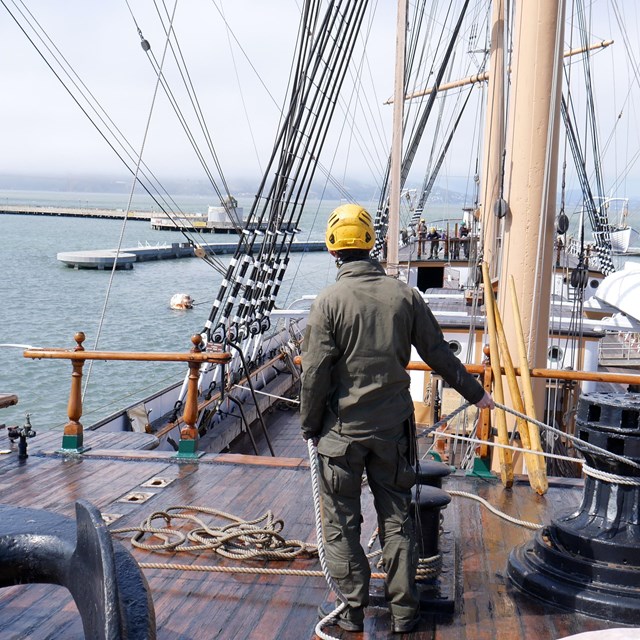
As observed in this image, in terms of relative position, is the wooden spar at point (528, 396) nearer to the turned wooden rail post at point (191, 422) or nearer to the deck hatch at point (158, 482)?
the turned wooden rail post at point (191, 422)

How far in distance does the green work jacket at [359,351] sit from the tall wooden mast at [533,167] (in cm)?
427

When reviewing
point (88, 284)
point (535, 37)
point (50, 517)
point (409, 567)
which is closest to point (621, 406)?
point (409, 567)

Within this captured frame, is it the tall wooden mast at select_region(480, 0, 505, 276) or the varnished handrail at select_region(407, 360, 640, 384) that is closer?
the varnished handrail at select_region(407, 360, 640, 384)

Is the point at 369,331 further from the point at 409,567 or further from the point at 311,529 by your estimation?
the point at 311,529

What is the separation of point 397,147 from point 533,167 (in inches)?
139

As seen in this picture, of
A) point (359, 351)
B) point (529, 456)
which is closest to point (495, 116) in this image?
point (529, 456)

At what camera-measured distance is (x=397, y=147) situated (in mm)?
11078

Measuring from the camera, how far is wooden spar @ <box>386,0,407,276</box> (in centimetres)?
1092

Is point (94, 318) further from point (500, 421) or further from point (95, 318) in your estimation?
point (500, 421)

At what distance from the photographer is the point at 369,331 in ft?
12.3

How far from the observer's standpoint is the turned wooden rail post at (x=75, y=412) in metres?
7.35

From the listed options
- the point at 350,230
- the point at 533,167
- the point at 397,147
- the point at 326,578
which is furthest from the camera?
the point at 397,147

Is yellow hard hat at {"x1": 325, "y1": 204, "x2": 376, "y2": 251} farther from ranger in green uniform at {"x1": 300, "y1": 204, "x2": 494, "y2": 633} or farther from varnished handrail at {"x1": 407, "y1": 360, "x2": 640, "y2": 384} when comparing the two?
varnished handrail at {"x1": 407, "y1": 360, "x2": 640, "y2": 384}

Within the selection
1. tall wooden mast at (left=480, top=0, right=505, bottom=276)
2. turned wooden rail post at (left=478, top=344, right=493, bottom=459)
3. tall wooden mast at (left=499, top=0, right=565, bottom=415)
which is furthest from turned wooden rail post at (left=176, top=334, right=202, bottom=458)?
tall wooden mast at (left=480, top=0, right=505, bottom=276)
